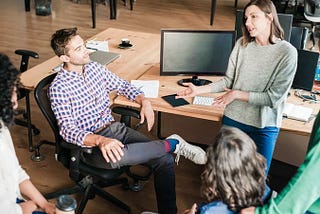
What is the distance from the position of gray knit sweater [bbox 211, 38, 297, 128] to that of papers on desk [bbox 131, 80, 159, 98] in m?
0.56

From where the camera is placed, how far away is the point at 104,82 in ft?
9.72

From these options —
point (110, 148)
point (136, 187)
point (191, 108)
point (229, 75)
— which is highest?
point (229, 75)

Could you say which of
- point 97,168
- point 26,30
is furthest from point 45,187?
point 26,30

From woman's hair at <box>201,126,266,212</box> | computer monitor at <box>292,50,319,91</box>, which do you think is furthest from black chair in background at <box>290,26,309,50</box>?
woman's hair at <box>201,126,266,212</box>

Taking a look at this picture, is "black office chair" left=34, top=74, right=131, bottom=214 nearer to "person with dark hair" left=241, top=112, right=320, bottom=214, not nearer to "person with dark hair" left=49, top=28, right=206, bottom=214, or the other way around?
"person with dark hair" left=49, top=28, right=206, bottom=214

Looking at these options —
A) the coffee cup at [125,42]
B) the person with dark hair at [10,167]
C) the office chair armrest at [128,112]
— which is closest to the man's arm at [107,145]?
the office chair armrest at [128,112]

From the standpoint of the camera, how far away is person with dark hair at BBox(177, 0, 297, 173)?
2.54 m

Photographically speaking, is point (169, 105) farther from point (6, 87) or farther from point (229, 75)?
point (6, 87)

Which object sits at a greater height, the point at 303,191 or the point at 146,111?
the point at 303,191

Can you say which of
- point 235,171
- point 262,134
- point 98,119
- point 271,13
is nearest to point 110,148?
point 98,119

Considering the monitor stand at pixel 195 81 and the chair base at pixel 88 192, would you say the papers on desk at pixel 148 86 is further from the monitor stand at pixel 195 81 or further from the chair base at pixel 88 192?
the chair base at pixel 88 192

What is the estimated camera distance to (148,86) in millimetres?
3186

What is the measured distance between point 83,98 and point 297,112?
134cm

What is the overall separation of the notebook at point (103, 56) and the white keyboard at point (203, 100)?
34.3 inches
